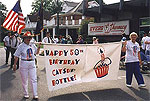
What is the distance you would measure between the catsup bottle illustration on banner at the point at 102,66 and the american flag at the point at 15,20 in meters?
4.28

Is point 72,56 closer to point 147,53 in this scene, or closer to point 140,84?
point 140,84

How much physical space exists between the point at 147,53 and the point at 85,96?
617 cm

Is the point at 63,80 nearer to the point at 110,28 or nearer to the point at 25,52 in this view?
the point at 25,52

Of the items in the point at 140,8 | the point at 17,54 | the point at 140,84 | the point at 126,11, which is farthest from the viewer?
the point at 126,11

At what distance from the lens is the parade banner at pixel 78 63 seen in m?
5.52

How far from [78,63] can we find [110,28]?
598 inches

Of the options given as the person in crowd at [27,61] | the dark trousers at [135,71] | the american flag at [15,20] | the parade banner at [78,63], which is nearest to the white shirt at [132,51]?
the dark trousers at [135,71]

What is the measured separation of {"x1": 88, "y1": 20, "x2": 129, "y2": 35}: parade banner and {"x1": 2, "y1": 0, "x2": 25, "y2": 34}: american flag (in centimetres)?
1191

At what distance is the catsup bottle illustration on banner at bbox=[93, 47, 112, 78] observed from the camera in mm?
6172

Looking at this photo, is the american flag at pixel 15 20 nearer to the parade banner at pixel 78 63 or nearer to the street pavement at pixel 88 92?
the street pavement at pixel 88 92

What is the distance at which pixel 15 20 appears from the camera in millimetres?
8969

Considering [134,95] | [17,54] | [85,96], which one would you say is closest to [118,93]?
[134,95]

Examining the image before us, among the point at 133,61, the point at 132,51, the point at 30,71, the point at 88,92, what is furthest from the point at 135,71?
the point at 30,71

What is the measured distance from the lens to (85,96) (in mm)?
5500
